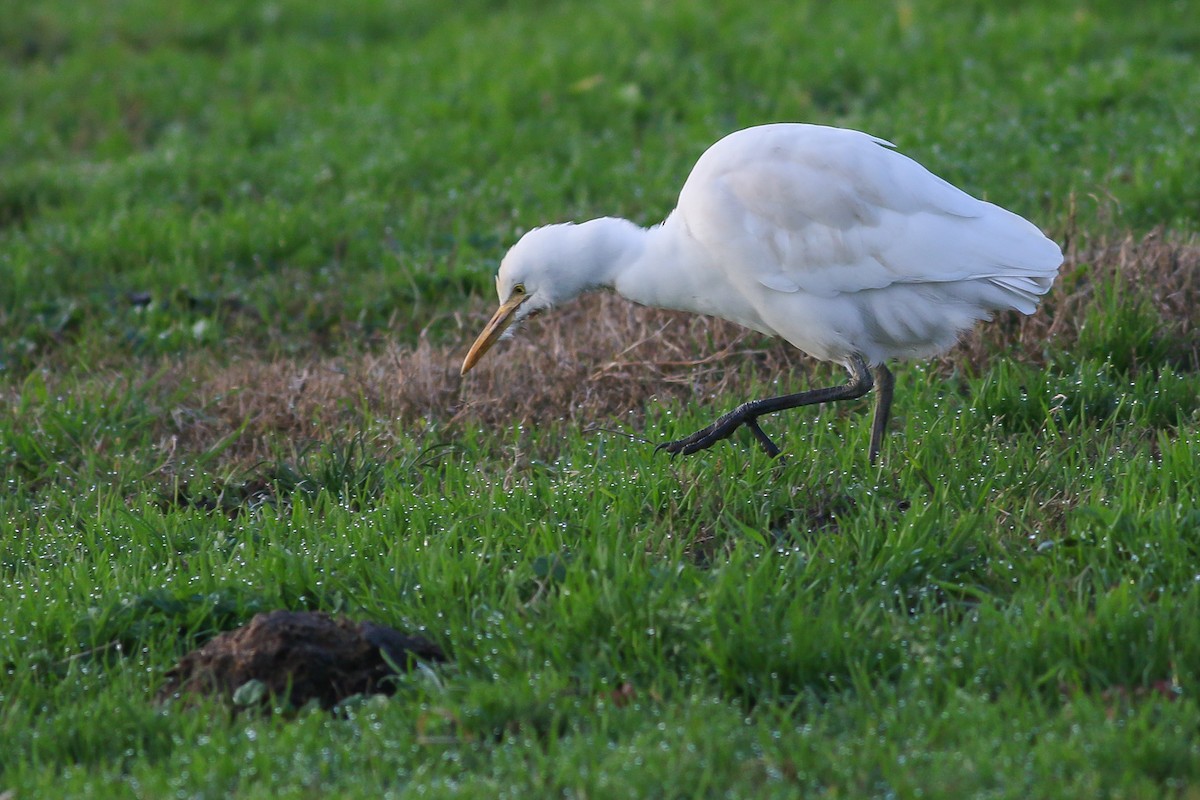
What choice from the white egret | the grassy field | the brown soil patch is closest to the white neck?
the white egret

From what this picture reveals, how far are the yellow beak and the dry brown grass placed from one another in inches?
15.7

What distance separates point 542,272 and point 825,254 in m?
0.96

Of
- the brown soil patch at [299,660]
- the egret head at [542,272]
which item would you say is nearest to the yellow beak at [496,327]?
the egret head at [542,272]

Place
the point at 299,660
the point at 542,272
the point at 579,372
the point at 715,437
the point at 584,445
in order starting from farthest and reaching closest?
the point at 579,372, the point at 584,445, the point at 542,272, the point at 715,437, the point at 299,660

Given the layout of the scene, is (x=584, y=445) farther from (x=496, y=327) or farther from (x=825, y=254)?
(x=825, y=254)

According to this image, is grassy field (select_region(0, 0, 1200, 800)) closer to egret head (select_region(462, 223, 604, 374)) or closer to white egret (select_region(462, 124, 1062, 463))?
white egret (select_region(462, 124, 1062, 463))

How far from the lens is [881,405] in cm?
470

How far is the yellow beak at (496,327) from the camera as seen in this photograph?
4.86 metres

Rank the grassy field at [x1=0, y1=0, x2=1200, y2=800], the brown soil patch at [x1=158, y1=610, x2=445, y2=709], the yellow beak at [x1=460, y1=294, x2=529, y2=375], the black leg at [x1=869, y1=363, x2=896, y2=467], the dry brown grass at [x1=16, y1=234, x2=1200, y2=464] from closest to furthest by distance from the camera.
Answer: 1. the grassy field at [x1=0, y1=0, x2=1200, y2=800]
2. the brown soil patch at [x1=158, y1=610, x2=445, y2=709]
3. the black leg at [x1=869, y1=363, x2=896, y2=467]
4. the yellow beak at [x1=460, y1=294, x2=529, y2=375]
5. the dry brown grass at [x1=16, y1=234, x2=1200, y2=464]

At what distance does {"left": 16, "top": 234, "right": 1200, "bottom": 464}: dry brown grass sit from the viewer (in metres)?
5.32

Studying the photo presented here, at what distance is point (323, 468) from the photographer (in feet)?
15.8

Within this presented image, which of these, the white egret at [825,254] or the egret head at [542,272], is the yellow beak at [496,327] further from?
the white egret at [825,254]

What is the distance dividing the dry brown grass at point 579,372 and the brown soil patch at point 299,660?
1.72 meters

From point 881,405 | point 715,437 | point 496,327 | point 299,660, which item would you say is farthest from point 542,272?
point 299,660
